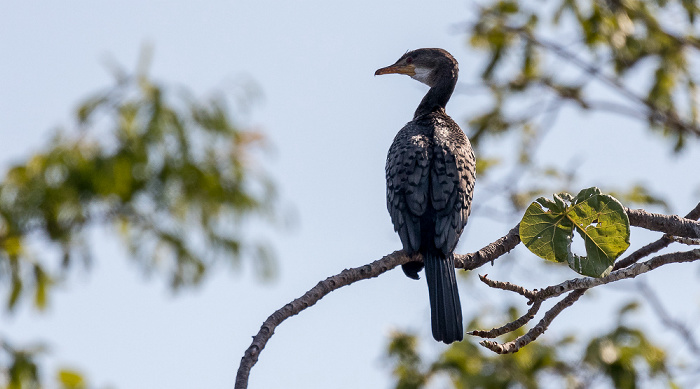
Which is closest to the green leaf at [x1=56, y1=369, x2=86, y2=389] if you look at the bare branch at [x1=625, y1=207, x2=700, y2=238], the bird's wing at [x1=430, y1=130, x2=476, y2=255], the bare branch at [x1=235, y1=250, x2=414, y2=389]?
the bare branch at [x1=235, y1=250, x2=414, y2=389]

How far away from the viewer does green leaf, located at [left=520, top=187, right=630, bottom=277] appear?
11.1 ft

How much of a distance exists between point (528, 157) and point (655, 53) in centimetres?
168

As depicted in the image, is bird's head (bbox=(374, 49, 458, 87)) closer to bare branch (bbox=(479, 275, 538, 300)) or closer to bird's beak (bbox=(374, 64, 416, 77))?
bird's beak (bbox=(374, 64, 416, 77))

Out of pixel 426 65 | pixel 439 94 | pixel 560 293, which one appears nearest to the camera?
pixel 560 293

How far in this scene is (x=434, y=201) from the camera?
4.74 m

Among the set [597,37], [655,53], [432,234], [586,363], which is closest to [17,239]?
[432,234]

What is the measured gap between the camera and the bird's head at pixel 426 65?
652 centimetres

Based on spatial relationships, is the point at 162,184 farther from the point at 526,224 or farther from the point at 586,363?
the point at 526,224

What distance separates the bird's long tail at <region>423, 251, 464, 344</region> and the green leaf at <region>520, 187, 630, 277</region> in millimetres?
827

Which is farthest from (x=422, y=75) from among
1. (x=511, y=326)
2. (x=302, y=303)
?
(x=302, y=303)

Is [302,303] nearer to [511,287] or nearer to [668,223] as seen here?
[511,287]

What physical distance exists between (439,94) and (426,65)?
400 millimetres

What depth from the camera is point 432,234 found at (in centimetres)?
457

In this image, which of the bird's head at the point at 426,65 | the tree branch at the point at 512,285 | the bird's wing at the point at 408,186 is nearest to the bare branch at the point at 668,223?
the tree branch at the point at 512,285
